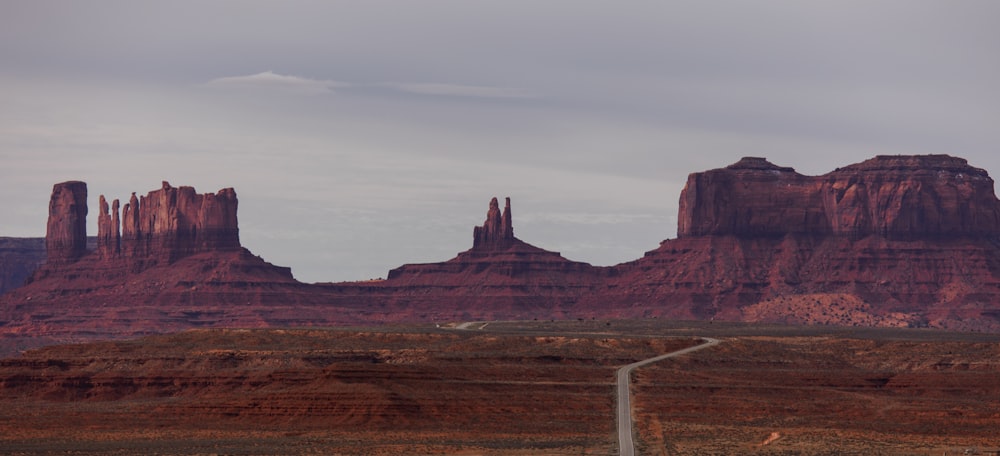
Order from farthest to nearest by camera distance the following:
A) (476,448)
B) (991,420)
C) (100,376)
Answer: (100,376) → (991,420) → (476,448)

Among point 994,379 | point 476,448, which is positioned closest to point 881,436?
point 476,448

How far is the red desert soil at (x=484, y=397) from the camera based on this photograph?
132 meters

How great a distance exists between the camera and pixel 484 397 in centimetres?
15125

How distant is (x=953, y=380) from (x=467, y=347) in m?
48.0

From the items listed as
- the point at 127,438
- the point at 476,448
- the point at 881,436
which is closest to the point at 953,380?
the point at 881,436

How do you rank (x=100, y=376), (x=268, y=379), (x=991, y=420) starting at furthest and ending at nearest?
(x=100, y=376) → (x=268, y=379) → (x=991, y=420)

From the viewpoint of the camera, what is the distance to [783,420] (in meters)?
146

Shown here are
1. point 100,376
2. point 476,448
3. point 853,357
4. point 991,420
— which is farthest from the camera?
point 853,357

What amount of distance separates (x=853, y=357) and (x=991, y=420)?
47.6m

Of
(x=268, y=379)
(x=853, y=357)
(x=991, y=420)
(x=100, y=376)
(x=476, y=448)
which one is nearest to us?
(x=476, y=448)

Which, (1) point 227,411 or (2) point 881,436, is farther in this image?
(1) point 227,411

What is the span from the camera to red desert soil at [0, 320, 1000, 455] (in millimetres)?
132000

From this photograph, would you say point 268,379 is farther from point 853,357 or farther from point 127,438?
point 853,357

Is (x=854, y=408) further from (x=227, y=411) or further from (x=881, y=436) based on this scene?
(x=227, y=411)
